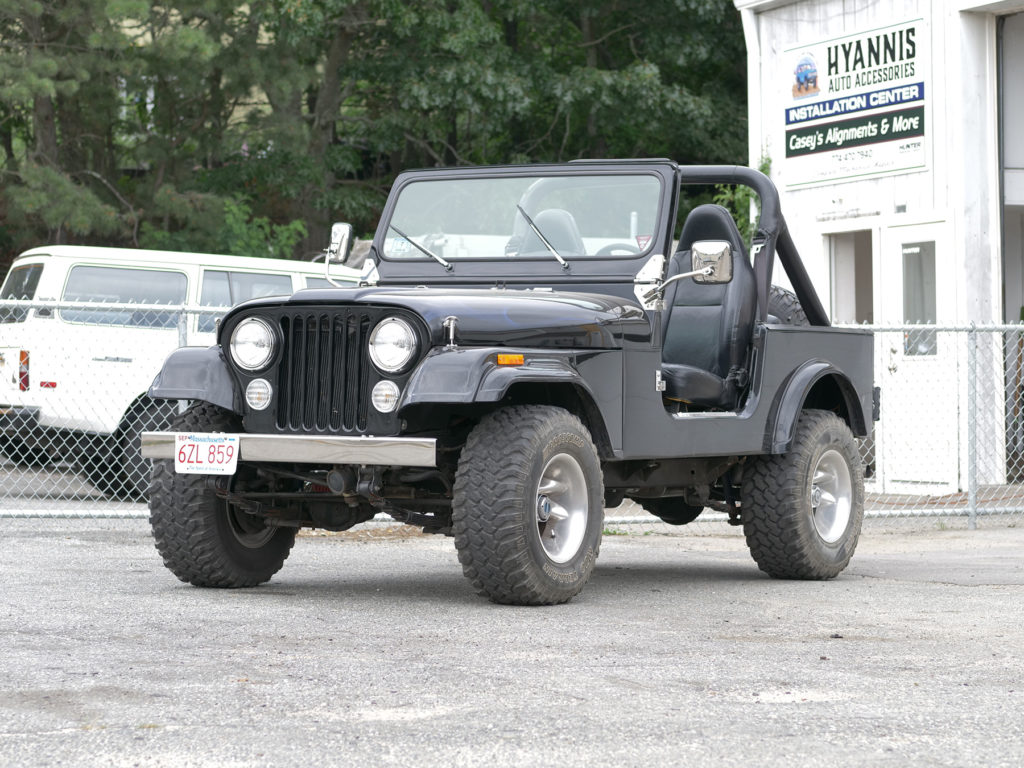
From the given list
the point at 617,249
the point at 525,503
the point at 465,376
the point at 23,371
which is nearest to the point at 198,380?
the point at 465,376

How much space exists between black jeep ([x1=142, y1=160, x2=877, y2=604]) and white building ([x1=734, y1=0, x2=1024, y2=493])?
238 inches

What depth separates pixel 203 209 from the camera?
72.4 ft

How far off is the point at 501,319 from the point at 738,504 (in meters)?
2.45

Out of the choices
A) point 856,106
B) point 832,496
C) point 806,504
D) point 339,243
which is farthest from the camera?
point 856,106

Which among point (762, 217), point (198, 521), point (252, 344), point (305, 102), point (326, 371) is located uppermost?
point (305, 102)

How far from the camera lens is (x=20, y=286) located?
13.6 meters

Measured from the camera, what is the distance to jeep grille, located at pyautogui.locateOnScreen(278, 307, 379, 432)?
661 cm

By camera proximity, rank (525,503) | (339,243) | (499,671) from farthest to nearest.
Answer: (339,243)
(525,503)
(499,671)

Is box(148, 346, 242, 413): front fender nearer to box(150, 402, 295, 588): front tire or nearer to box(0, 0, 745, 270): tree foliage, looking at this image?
box(150, 402, 295, 588): front tire

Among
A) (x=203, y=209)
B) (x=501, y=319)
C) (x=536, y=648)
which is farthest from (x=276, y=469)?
(x=203, y=209)

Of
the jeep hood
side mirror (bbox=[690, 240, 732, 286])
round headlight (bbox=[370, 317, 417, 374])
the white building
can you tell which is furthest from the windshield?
the white building

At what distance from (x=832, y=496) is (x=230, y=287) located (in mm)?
6996

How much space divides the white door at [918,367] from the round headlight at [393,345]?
29.1 feet

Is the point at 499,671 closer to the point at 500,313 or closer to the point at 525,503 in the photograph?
the point at 525,503
